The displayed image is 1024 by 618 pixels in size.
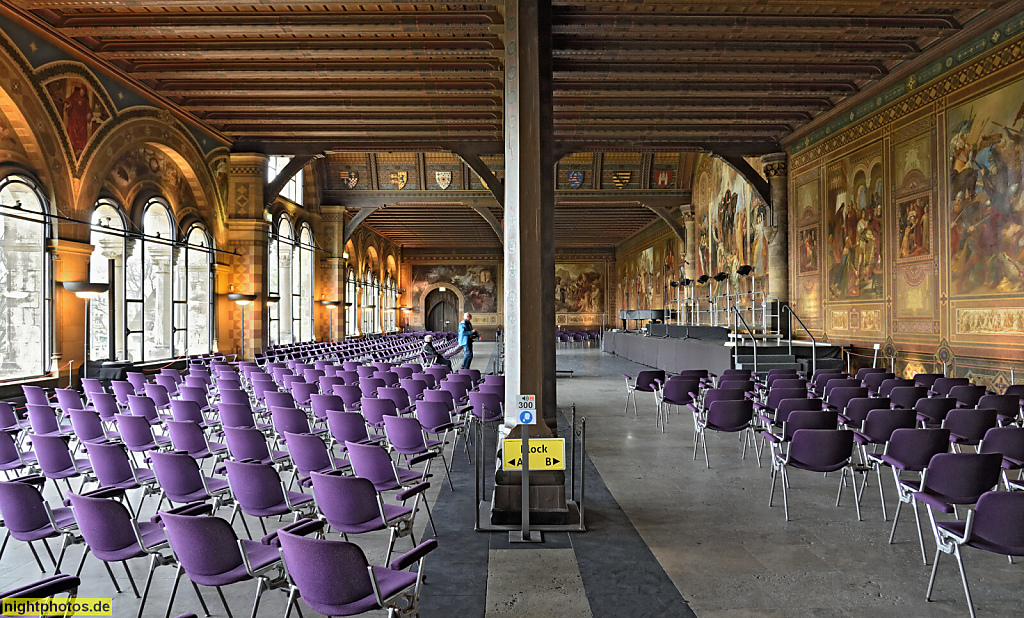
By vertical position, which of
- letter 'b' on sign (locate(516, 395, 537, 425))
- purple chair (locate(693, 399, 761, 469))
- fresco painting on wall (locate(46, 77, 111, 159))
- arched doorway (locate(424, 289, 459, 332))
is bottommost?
purple chair (locate(693, 399, 761, 469))

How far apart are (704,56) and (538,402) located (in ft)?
27.4

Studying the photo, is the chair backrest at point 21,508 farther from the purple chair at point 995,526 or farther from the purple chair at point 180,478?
the purple chair at point 995,526

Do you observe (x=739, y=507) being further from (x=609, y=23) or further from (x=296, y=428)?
(x=609, y=23)

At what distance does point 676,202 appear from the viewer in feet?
77.4

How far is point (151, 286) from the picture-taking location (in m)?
14.9

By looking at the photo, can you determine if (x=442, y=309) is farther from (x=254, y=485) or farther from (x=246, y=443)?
(x=254, y=485)

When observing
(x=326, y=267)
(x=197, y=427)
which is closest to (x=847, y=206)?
(x=197, y=427)

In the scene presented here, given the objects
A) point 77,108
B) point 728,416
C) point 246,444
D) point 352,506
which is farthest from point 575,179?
point 352,506

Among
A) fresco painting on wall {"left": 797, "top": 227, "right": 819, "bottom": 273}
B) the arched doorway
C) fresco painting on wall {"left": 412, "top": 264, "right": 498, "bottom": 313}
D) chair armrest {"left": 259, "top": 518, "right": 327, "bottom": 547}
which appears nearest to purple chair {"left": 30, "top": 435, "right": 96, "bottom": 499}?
chair armrest {"left": 259, "top": 518, "right": 327, "bottom": 547}

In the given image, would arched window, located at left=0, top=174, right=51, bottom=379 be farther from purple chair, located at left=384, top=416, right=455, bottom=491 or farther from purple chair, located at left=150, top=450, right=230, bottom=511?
purple chair, located at left=150, top=450, right=230, bottom=511

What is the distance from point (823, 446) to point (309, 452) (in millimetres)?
4196

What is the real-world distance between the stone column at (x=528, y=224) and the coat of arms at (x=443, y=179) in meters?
16.0

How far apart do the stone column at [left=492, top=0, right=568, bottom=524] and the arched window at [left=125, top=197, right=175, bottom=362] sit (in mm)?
10483

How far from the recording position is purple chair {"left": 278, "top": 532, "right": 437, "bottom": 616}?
271 cm
